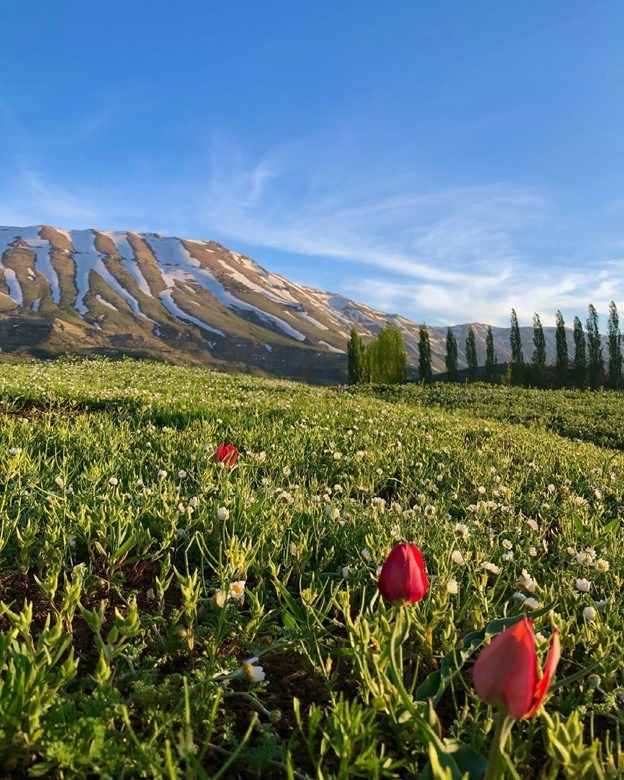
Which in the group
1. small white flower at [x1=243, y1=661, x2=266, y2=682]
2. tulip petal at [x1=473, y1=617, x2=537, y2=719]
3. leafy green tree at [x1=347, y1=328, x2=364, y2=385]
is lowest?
small white flower at [x1=243, y1=661, x2=266, y2=682]

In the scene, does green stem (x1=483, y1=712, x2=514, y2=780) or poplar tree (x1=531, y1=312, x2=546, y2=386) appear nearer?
green stem (x1=483, y1=712, x2=514, y2=780)

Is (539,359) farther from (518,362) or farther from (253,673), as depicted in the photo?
(253,673)

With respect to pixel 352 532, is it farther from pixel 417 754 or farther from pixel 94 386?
pixel 94 386

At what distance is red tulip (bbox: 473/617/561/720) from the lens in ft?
4.04

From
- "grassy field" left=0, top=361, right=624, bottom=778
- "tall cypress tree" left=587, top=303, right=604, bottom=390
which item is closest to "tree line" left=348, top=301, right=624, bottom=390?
"tall cypress tree" left=587, top=303, right=604, bottom=390

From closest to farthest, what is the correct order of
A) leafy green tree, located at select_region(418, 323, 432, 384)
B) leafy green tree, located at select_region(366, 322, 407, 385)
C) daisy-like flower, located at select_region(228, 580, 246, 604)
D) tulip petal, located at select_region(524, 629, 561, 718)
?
tulip petal, located at select_region(524, 629, 561, 718)
daisy-like flower, located at select_region(228, 580, 246, 604)
leafy green tree, located at select_region(366, 322, 407, 385)
leafy green tree, located at select_region(418, 323, 432, 384)

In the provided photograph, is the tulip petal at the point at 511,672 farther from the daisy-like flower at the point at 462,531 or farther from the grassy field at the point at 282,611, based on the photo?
the daisy-like flower at the point at 462,531

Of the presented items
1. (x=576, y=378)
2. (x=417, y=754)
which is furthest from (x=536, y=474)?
(x=576, y=378)

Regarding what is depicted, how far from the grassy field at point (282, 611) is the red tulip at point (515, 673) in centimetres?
20

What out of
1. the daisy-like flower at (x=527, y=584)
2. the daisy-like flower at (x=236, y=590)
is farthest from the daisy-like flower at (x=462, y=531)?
the daisy-like flower at (x=236, y=590)

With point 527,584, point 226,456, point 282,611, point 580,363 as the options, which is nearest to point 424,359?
point 580,363

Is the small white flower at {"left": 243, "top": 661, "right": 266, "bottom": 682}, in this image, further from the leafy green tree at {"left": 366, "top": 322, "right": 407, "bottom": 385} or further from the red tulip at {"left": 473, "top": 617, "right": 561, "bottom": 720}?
the leafy green tree at {"left": 366, "top": 322, "right": 407, "bottom": 385}

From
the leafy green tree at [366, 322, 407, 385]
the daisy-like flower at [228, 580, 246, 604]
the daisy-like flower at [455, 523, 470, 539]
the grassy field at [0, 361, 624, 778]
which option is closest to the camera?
the grassy field at [0, 361, 624, 778]

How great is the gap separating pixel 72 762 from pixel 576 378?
87.9m
